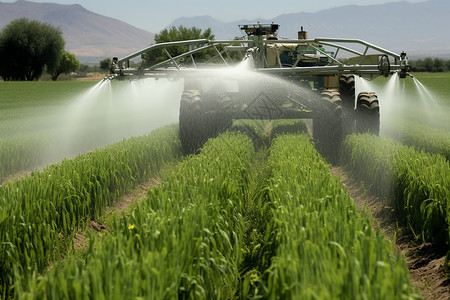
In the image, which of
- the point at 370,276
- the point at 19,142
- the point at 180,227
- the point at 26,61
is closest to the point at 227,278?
the point at 180,227

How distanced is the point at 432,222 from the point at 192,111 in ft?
20.8

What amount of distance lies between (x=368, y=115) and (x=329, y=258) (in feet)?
29.1

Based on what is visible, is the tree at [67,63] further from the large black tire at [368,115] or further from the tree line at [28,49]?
the large black tire at [368,115]

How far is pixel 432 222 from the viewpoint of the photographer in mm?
5098

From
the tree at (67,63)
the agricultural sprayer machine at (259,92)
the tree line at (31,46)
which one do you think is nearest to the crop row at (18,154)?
the agricultural sprayer machine at (259,92)

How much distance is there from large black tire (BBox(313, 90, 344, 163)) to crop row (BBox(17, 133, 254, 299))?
569 centimetres

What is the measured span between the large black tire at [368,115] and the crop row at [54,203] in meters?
5.19

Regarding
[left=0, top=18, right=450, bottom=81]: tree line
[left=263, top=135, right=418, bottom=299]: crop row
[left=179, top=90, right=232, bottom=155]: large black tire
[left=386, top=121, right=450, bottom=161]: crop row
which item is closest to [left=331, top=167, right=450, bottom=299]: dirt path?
[left=263, top=135, right=418, bottom=299]: crop row

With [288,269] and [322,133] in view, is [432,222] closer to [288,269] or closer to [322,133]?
[288,269]

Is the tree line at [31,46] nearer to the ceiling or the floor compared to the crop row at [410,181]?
nearer to the ceiling

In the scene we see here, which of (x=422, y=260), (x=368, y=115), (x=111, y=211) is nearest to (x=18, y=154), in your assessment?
(x=111, y=211)

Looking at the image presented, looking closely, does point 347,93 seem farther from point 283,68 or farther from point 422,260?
point 422,260

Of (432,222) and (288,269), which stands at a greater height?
(288,269)

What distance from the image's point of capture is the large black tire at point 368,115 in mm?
11103
